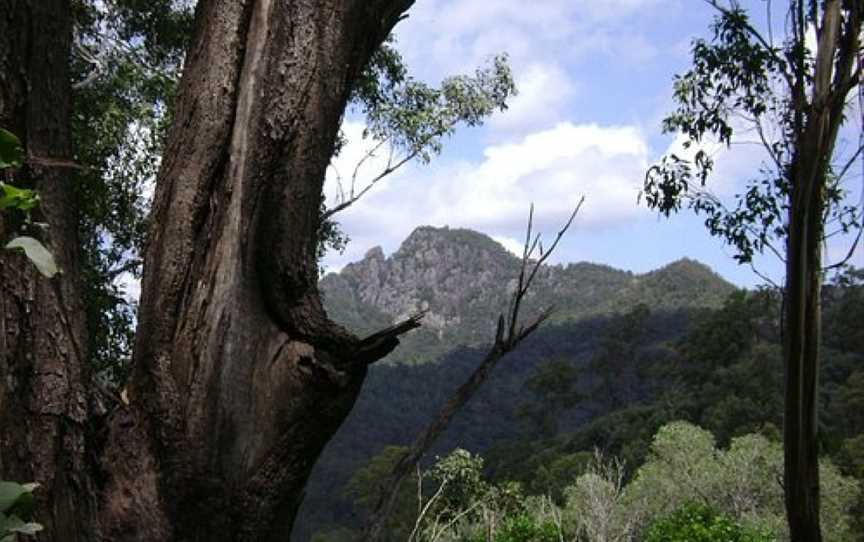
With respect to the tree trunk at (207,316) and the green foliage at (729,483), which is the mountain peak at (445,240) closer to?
the green foliage at (729,483)

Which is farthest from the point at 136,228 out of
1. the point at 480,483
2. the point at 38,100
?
the point at 480,483

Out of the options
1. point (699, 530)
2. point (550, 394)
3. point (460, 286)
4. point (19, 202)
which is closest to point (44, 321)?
point (19, 202)

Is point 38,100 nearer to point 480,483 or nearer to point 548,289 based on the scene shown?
point 480,483

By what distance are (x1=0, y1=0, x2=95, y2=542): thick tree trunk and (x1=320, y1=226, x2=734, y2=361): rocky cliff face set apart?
63.1 m

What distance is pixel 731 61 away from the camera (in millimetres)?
5809

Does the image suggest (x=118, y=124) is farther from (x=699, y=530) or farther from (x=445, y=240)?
(x=445, y=240)

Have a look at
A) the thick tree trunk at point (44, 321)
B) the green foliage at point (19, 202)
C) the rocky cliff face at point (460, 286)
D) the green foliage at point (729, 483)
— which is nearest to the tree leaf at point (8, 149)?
the green foliage at point (19, 202)

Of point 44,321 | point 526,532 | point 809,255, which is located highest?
point 809,255

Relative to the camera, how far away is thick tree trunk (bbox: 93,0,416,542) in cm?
125

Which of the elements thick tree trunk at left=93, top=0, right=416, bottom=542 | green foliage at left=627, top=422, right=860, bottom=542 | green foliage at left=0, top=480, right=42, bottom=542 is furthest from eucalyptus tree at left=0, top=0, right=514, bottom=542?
green foliage at left=627, top=422, right=860, bottom=542

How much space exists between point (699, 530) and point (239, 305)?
13.6 meters

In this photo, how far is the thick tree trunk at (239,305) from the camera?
4.09ft

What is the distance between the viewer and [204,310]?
4.23 ft

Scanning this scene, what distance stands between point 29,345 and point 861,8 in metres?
4.59
